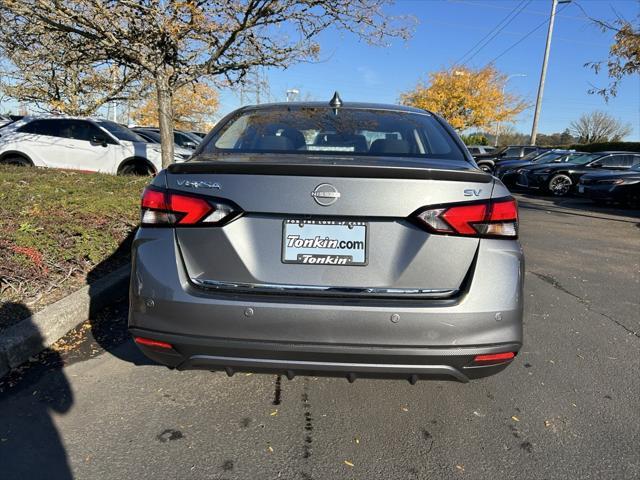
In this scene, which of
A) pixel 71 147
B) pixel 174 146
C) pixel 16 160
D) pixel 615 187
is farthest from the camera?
pixel 615 187

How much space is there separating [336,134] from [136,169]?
9897mm

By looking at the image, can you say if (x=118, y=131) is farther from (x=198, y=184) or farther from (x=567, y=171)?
(x=567, y=171)

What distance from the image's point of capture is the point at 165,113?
27.8ft

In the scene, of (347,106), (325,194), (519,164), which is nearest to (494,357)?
(325,194)

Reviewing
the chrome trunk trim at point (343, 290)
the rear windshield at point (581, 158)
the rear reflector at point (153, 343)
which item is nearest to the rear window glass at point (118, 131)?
the rear reflector at point (153, 343)

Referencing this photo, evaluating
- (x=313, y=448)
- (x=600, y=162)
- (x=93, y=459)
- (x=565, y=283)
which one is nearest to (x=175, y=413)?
(x=93, y=459)

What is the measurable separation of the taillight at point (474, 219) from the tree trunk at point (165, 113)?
7.04 m

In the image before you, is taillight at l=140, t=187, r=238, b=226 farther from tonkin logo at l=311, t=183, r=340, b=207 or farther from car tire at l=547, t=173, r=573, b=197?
car tire at l=547, t=173, r=573, b=197

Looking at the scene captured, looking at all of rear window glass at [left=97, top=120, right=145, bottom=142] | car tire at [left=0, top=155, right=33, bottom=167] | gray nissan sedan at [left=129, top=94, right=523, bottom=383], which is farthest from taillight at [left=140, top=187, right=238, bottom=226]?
car tire at [left=0, top=155, right=33, bottom=167]

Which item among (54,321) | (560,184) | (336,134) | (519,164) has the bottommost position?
(54,321)

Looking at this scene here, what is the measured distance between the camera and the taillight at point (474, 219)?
204cm

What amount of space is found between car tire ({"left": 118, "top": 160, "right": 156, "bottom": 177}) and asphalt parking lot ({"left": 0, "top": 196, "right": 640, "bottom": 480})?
28.7ft

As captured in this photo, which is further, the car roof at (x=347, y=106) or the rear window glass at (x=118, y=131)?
the rear window glass at (x=118, y=131)

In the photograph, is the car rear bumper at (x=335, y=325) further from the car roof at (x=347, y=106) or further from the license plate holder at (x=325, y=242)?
the car roof at (x=347, y=106)
